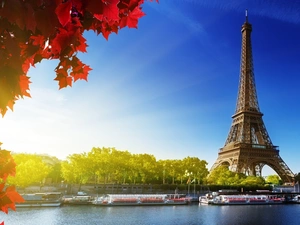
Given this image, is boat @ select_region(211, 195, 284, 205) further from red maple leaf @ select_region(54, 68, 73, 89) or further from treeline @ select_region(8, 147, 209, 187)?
red maple leaf @ select_region(54, 68, 73, 89)

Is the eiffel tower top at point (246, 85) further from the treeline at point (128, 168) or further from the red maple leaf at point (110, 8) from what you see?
the red maple leaf at point (110, 8)

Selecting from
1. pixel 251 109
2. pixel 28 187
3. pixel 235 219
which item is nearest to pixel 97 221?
pixel 235 219

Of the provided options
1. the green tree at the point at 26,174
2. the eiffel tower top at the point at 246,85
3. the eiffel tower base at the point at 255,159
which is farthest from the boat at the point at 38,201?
the eiffel tower top at the point at 246,85

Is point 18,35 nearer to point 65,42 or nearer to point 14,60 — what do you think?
point 14,60

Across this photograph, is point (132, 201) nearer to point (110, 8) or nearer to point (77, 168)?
point (77, 168)

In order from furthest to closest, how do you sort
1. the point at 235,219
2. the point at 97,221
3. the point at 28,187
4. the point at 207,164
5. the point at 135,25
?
the point at 207,164 → the point at 28,187 → the point at 235,219 → the point at 97,221 → the point at 135,25

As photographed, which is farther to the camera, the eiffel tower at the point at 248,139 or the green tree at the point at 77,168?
the eiffel tower at the point at 248,139

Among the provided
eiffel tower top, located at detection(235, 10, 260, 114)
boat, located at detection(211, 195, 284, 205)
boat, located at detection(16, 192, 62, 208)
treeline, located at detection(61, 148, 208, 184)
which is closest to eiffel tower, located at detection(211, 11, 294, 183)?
eiffel tower top, located at detection(235, 10, 260, 114)
